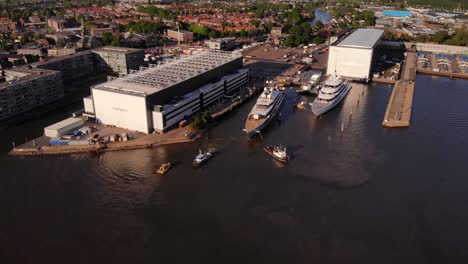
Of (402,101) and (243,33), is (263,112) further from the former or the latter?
(243,33)

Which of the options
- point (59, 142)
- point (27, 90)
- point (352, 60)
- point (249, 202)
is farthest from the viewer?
point (352, 60)

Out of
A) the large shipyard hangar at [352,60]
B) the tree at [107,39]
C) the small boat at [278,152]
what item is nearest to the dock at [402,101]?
the large shipyard hangar at [352,60]

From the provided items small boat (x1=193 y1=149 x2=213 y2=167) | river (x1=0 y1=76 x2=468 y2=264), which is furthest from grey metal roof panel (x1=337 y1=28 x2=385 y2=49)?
small boat (x1=193 y1=149 x2=213 y2=167)

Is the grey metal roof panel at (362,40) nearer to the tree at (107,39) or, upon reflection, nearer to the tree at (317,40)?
the tree at (317,40)

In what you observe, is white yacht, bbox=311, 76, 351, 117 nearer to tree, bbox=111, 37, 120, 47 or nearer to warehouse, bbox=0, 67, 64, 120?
warehouse, bbox=0, 67, 64, 120

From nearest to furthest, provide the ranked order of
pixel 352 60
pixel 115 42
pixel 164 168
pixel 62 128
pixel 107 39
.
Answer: pixel 164 168, pixel 62 128, pixel 352 60, pixel 115 42, pixel 107 39

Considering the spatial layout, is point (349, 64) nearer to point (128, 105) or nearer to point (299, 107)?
point (299, 107)

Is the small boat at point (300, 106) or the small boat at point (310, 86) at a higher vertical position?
the small boat at point (310, 86)

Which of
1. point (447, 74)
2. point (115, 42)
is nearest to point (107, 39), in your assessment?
point (115, 42)
